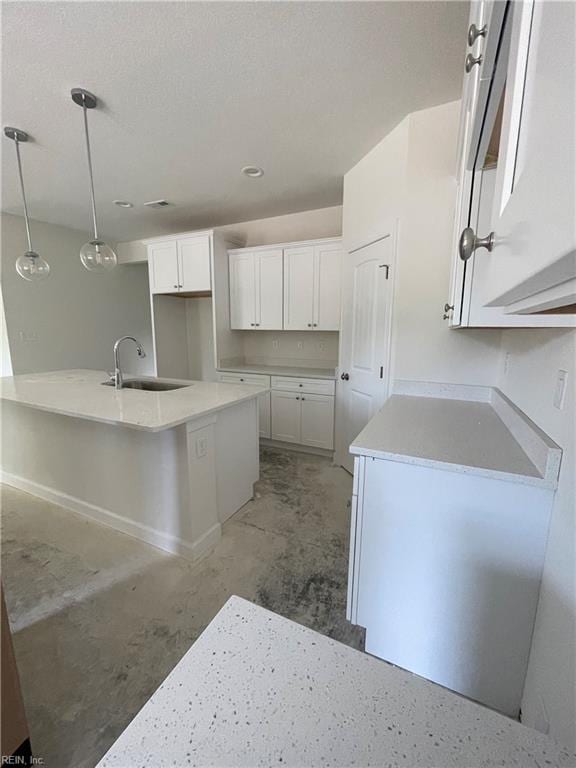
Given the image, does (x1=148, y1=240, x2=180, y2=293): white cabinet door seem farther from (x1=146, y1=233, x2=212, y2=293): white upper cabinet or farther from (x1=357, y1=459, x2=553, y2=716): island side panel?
(x1=357, y1=459, x2=553, y2=716): island side panel

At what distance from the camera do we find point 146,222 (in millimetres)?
4090

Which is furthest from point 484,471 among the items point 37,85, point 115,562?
point 37,85

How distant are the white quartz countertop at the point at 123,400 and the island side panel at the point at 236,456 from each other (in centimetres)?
16

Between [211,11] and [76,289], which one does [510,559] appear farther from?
[76,289]

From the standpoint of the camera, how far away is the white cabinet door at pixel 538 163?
0.25m

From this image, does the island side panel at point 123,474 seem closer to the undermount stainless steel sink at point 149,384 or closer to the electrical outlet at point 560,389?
the undermount stainless steel sink at point 149,384

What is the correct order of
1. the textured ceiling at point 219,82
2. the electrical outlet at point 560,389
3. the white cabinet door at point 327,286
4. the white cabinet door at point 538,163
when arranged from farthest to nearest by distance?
1. the white cabinet door at point 327,286
2. the textured ceiling at point 219,82
3. the electrical outlet at point 560,389
4. the white cabinet door at point 538,163

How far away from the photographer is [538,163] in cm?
31

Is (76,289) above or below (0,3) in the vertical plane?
below

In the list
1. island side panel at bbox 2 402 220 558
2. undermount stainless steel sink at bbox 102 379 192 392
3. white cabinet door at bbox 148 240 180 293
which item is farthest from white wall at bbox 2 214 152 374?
undermount stainless steel sink at bbox 102 379 192 392

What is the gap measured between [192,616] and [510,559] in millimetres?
1385

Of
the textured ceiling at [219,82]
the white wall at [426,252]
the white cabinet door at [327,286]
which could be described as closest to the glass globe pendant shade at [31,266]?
the textured ceiling at [219,82]

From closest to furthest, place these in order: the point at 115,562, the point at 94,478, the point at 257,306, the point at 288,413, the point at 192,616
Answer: the point at 192,616
the point at 115,562
the point at 94,478
the point at 288,413
the point at 257,306

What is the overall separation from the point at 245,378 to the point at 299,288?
3.91 ft
